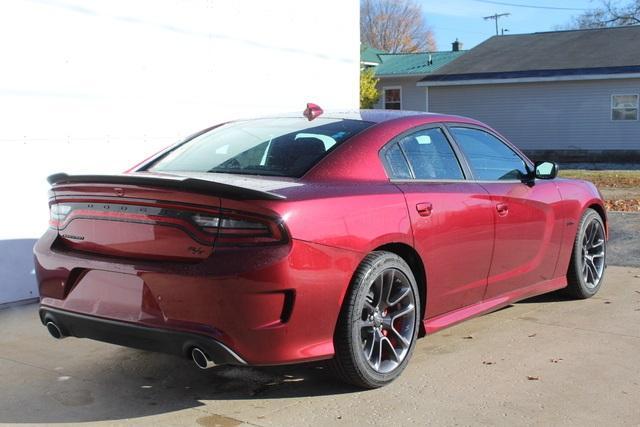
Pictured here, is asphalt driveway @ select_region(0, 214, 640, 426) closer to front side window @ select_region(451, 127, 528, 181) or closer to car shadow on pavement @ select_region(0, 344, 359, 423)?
car shadow on pavement @ select_region(0, 344, 359, 423)

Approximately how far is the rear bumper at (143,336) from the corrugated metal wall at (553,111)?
25.6 m

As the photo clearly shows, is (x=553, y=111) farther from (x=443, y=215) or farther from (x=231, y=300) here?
(x=231, y=300)

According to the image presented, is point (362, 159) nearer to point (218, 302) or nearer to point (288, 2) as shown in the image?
point (218, 302)

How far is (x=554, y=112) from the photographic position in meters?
27.5

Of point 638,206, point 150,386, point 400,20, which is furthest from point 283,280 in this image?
point 400,20

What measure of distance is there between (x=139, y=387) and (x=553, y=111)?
25.6 metres

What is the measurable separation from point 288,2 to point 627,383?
6001 millimetres

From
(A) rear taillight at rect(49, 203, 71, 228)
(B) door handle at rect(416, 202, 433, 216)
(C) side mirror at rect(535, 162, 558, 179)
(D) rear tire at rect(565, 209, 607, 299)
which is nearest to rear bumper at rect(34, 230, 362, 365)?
(A) rear taillight at rect(49, 203, 71, 228)

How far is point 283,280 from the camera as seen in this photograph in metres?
3.59

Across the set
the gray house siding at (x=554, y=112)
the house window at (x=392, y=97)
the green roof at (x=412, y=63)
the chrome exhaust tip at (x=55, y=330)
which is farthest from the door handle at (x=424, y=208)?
the house window at (x=392, y=97)

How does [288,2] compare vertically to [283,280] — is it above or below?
above

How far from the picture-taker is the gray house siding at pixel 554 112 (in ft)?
87.3

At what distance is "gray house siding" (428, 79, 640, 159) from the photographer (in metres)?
26.6

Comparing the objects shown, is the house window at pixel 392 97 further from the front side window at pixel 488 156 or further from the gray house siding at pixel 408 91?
the front side window at pixel 488 156
